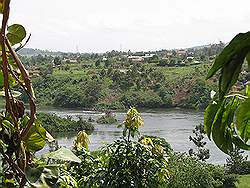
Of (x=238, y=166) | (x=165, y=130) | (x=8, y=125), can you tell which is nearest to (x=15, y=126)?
(x=8, y=125)

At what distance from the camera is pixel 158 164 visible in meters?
3.14

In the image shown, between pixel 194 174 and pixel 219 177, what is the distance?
1007mm

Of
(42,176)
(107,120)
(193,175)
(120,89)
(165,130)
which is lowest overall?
(107,120)

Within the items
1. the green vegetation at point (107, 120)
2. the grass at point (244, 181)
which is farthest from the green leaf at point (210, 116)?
the green vegetation at point (107, 120)

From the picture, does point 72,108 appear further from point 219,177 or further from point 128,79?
point 219,177

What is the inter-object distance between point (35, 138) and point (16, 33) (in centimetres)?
8

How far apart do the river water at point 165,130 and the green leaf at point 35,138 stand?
1050cm

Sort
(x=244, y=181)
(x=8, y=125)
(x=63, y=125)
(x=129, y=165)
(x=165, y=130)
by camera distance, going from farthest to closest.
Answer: (x=165, y=130) → (x=63, y=125) → (x=244, y=181) → (x=129, y=165) → (x=8, y=125)

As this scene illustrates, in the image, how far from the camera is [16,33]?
333mm

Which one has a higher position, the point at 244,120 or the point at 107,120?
the point at 244,120

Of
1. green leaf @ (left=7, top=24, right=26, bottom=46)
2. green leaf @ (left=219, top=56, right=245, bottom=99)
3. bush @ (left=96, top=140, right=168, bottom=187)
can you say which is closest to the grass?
bush @ (left=96, top=140, right=168, bottom=187)

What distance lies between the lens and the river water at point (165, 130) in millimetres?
12177

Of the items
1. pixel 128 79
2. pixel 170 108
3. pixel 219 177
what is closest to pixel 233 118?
pixel 219 177

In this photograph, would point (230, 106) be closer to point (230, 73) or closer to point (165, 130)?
point (230, 73)
